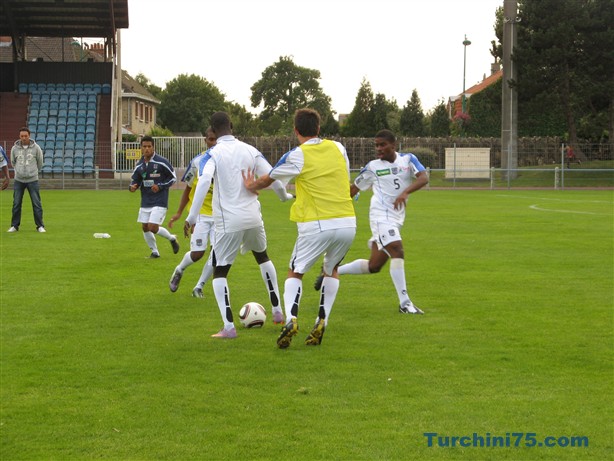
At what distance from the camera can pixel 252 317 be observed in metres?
9.10

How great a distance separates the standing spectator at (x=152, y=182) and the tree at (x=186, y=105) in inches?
3827

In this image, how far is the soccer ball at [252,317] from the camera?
9.10 meters

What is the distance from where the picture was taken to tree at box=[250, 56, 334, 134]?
120m

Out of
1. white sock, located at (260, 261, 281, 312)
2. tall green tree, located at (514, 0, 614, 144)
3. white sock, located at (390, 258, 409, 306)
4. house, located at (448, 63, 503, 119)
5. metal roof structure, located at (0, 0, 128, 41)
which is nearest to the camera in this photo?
white sock, located at (260, 261, 281, 312)

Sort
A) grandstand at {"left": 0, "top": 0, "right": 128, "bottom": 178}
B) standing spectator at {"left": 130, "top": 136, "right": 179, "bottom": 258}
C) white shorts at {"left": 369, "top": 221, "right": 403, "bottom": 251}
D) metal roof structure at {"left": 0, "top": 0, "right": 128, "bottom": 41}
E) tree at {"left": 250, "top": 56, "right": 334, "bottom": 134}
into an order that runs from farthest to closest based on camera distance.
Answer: tree at {"left": 250, "top": 56, "right": 334, "bottom": 134}
grandstand at {"left": 0, "top": 0, "right": 128, "bottom": 178}
metal roof structure at {"left": 0, "top": 0, "right": 128, "bottom": 41}
standing spectator at {"left": 130, "top": 136, "right": 179, "bottom": 258}
white shorts at {"left": 369, "top": 221, "right": 403, "bottom": 251}

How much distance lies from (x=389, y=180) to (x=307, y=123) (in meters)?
2.52

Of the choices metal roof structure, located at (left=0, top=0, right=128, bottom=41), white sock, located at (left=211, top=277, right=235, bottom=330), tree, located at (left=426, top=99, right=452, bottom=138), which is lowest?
white sock, located at (left=211, top=277, right=235, bottom=330)

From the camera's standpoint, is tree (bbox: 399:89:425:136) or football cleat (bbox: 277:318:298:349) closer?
football cleat (bbox: 277:318:298:349)

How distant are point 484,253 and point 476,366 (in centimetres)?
875

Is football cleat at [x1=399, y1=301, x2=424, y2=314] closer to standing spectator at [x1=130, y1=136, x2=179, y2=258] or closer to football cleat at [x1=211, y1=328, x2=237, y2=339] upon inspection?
football cleat at [x1=211, y1=328, x2=237, y2=339]

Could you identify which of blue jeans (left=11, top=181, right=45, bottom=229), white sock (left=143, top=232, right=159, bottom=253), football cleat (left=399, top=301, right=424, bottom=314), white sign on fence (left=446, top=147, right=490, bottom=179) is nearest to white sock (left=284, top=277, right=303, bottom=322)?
football cleat (left=399, top=301, right=424, bottom=314)

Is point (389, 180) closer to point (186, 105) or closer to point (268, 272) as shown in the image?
point (268, 272)

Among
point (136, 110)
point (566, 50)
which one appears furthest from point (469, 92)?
point (566, 50)

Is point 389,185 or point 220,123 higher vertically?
point 220,123
